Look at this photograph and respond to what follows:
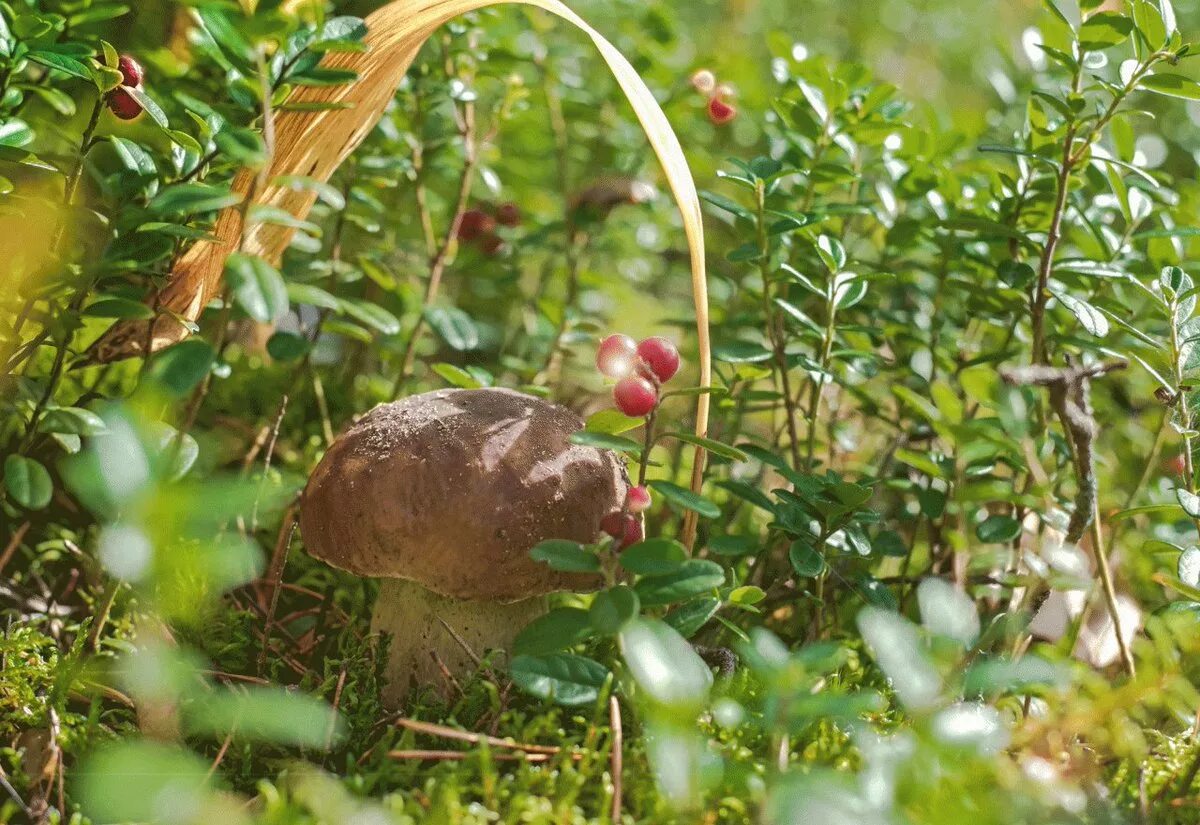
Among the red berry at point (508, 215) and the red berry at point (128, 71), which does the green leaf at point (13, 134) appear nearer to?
the red berry at point (128, 71)

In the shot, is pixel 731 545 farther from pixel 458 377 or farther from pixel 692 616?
pixel 458 377

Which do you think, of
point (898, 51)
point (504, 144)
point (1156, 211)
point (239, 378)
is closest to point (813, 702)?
point (1156, 211)

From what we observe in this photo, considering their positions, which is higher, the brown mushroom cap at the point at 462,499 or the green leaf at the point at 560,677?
the brown mushroom cap at the point at 462,499

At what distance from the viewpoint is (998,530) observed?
5.06 ft

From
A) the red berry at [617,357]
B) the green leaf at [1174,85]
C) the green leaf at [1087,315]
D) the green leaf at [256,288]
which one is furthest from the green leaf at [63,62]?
the green leaf at [1174,85]

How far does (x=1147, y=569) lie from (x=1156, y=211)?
0.79 m

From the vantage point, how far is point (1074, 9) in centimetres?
174

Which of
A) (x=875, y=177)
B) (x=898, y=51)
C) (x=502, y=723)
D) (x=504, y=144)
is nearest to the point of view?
(x=502, y=723)

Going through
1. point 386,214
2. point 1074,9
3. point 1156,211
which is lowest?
point 386,214

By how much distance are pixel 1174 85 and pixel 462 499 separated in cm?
122

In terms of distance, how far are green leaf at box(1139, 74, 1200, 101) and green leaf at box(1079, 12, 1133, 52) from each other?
8 cm

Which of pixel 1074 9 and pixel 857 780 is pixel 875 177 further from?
pixel 857 780

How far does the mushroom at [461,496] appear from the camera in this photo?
4.33ft

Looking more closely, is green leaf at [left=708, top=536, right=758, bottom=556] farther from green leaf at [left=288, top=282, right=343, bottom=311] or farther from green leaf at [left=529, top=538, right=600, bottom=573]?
green leaf at [left=288, top=282, right=343, bottom=311]
